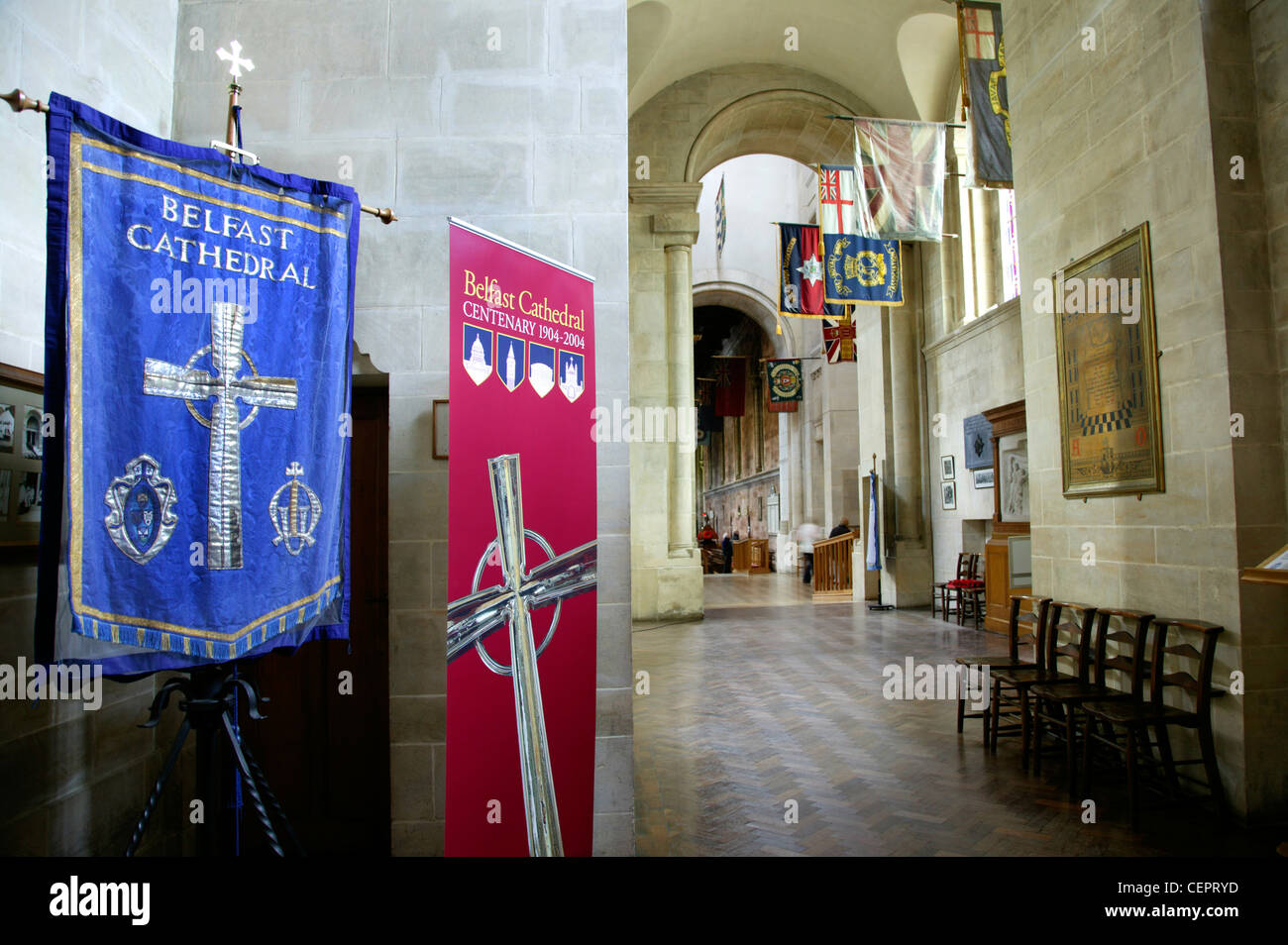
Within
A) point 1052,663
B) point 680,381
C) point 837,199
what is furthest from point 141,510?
point 680,381

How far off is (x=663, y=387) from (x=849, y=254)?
3683 millimetres

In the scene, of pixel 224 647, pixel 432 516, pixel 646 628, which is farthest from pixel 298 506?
pixel 646 628

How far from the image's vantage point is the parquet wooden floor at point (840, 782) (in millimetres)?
3523

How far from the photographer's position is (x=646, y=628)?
11.1 meters

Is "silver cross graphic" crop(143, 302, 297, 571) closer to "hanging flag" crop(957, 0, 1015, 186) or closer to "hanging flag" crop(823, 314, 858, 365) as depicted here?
"hanging flag" crop(957, 0, 1015, 186)

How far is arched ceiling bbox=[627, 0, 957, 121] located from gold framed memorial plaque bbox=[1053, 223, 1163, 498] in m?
7.53

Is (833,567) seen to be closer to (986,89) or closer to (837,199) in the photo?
(837,199)

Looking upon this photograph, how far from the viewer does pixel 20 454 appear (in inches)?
107

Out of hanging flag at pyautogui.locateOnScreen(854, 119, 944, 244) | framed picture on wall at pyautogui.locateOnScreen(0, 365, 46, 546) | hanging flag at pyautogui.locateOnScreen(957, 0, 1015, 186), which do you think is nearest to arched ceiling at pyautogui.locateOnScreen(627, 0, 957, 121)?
hanging flag at pyautogui.locateOnScreen(854, 119, 944, 244)

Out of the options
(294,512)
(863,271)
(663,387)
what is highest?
(863,271)

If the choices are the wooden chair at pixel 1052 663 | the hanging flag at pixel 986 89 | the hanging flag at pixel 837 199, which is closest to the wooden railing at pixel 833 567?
the hanging flag at pixel 837 199

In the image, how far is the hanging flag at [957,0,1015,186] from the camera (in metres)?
7.07

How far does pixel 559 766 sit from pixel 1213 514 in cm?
385

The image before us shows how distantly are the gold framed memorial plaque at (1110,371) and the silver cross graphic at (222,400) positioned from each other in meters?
4.94
